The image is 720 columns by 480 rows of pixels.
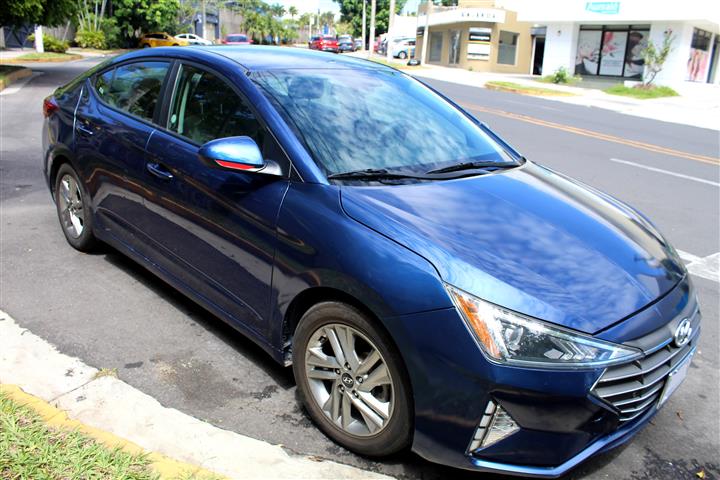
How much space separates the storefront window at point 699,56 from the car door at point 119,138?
3438 centimetres

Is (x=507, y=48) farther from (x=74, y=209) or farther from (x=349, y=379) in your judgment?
(x=349, y=379)

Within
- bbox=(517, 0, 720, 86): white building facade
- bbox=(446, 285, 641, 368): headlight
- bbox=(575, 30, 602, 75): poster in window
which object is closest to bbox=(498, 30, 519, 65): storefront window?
bbox=(517, 0, 720, 86): white building facade

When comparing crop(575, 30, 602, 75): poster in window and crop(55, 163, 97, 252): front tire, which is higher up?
crop(575, 30, 602, 75): poster in window

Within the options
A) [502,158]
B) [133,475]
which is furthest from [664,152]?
[133,475]

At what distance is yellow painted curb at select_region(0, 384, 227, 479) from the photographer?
8.25 feet

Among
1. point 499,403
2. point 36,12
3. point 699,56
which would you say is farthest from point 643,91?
point 499,403

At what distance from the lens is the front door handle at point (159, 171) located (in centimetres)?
364

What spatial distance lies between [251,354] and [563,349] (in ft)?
6.45

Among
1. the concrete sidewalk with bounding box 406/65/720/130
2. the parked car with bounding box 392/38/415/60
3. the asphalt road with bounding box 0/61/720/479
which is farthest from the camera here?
the parked car with bounding box 392/38/415/60

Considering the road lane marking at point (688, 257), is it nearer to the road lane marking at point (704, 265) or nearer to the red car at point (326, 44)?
the road lane marking at point (704, 265)

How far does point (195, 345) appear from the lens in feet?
12.2

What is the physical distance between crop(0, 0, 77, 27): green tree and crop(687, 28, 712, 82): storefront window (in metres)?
29.1

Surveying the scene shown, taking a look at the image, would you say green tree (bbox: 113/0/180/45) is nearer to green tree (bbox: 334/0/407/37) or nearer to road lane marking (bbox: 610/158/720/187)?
green tree (bbox: 334/0/407/37)

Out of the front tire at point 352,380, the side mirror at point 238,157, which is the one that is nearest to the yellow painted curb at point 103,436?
the front tire at point 352,380
